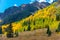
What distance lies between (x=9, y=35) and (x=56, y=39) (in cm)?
6196

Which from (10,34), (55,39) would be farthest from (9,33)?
(55,39)

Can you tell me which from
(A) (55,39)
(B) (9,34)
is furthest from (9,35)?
(A) (55,39)

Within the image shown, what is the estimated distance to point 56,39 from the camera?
147 meters

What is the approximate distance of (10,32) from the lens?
7426 inches

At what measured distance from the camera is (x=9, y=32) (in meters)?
191

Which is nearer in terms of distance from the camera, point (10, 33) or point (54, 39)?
point (54, 39)

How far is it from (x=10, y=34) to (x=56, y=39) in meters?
60.2

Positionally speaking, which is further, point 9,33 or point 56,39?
point 9,33

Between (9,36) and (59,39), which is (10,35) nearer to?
(9,36)

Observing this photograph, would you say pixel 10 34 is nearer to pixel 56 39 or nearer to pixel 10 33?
pixel 10 33

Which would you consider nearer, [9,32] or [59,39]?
[59,39]

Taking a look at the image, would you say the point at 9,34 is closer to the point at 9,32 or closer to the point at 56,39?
the point at 9,32

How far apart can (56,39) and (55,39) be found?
2.91 feet

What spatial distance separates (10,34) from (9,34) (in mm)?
1344
